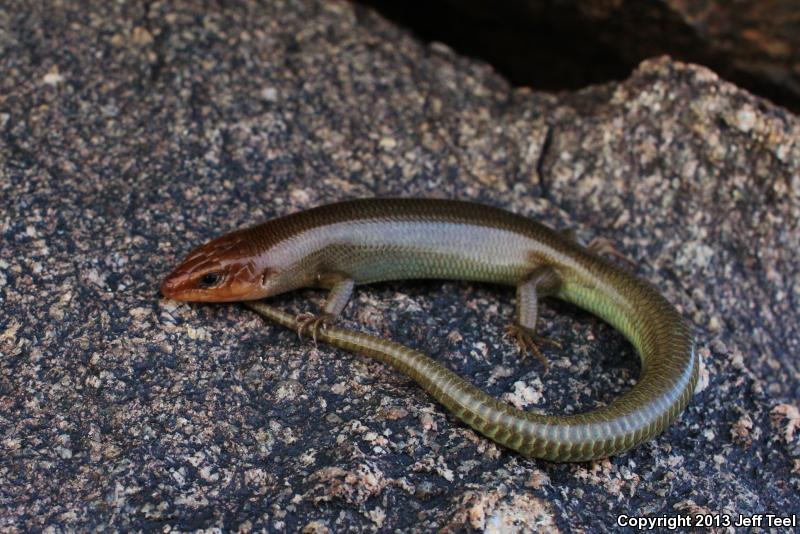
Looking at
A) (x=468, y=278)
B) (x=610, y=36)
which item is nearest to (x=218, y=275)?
(x=468, y=278)

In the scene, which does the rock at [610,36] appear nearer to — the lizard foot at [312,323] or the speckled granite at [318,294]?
the speckled granite at [318,294]

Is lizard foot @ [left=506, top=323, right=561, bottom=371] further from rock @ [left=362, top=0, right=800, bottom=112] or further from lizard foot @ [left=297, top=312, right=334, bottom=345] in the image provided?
rock @ [left=362, top=0, right=800, bottom=112]

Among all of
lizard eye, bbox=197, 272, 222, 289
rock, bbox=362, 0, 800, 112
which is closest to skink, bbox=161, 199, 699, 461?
lizard eye, bbox=197, 272, 222, 289

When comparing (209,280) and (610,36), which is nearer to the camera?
(209,280)

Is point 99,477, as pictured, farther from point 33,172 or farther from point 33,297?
point 33,172

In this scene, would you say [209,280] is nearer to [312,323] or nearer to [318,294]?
[312,323]

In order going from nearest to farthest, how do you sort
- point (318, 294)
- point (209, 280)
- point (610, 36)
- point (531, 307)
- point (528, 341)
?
1. point (209, 280)
2. point (528, 341)
3. point (531, 307)
4. point (318, 294)
5. point (610, 36)
